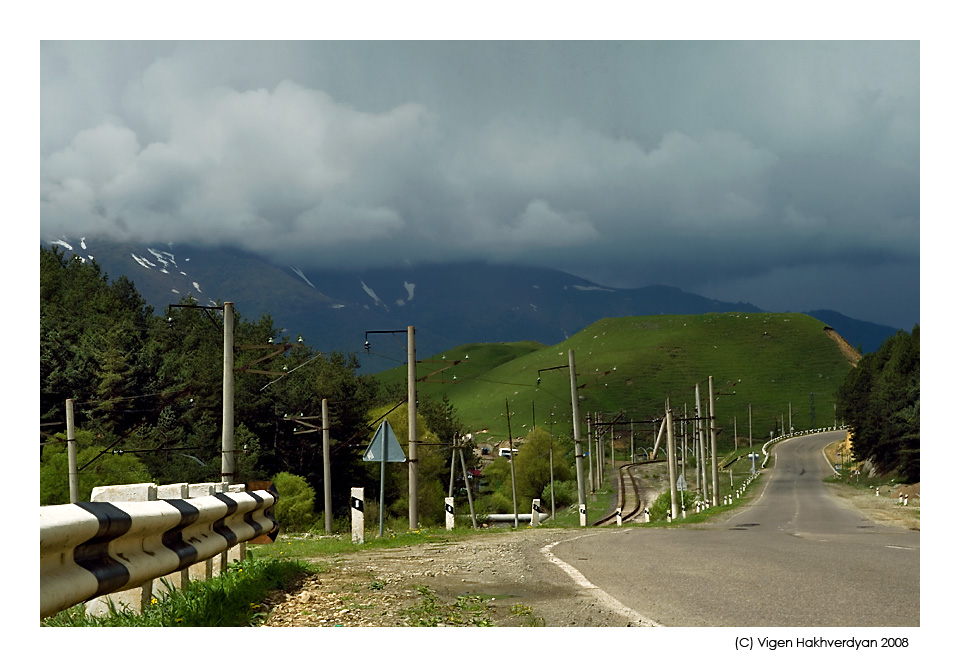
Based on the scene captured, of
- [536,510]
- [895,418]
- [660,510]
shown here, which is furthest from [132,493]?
[895,418]

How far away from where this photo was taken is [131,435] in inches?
2756

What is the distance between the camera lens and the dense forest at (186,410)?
6700 centimetres

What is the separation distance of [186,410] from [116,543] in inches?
2836

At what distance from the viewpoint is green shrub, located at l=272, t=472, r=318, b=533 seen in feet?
201

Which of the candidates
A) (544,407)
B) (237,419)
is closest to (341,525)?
(237,419)

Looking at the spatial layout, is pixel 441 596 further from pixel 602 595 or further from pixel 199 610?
pixel 199 610

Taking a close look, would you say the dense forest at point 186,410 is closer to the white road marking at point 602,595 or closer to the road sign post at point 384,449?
the road sign post at point 384,449

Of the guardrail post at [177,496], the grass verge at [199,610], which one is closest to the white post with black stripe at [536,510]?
the grass verge at [199,610]

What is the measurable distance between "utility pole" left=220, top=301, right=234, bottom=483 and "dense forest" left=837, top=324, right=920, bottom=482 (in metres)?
64.0

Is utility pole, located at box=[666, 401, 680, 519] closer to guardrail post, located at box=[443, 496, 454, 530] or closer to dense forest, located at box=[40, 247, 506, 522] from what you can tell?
dense forest, located at box=[40, 247, 506, 522]

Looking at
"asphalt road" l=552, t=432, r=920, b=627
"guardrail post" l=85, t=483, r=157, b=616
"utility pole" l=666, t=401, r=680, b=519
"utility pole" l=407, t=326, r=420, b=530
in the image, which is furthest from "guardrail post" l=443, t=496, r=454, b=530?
"utility pole" l=666, t=401, r=680, b=519

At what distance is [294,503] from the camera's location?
204 feet
